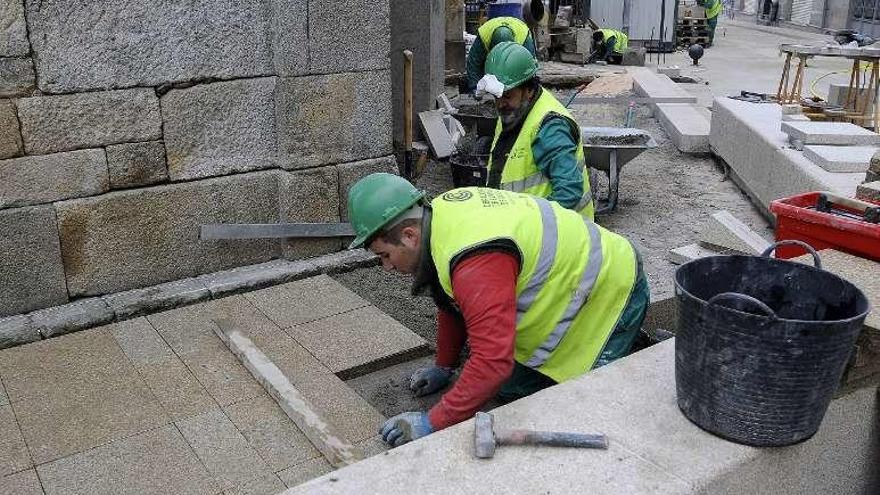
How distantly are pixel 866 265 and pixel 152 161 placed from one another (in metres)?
3.82

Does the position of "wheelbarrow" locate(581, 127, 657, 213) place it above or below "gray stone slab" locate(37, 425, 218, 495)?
above

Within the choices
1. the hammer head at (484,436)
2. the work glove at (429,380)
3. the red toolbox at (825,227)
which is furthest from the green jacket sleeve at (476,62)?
the hammer head at (484,436)

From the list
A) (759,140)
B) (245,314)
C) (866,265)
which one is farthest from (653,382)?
(759,140)

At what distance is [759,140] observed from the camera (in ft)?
22.6

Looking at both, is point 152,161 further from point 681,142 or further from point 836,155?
point 681,142

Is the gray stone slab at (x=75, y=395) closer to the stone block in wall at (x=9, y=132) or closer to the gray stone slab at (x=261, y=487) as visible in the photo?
the gray stone slab at (x=261, y=487)

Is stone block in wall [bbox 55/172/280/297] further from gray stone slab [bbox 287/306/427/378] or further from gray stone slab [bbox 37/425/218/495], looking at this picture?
gray stone slab [bbox 37/425/218/495]

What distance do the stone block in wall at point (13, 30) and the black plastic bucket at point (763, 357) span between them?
143 inches

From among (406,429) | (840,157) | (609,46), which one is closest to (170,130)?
(406,429)

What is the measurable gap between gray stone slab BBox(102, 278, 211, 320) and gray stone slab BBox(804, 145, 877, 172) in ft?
14.6

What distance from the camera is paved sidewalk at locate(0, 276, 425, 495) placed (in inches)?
125

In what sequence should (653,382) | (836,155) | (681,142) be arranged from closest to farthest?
(653,382)
(836,155)
(681,142)

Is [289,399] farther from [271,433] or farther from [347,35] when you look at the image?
[347,35]

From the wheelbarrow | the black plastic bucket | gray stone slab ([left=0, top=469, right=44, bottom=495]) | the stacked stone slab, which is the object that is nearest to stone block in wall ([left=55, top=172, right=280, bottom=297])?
the stacked stone slab
